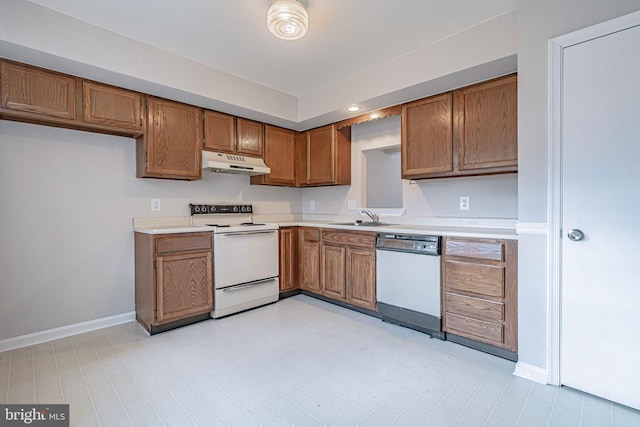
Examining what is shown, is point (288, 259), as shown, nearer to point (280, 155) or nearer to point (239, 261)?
point (239, 261)

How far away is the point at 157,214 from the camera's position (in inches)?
120

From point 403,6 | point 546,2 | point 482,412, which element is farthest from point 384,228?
point 546,2

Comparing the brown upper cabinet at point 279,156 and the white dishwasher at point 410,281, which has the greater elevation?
the brown upper cabinet at point 279,156

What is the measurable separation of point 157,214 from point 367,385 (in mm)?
2516

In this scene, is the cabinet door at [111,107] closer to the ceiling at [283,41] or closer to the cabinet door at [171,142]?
the cabinet door at [171,142]

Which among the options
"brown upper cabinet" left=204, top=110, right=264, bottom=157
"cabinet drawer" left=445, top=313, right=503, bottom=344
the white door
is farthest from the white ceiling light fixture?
"cabinet drawer" left=445, top=313, right=503, bottom=344

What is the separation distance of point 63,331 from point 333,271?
245cm

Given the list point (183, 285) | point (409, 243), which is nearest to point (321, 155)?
point (409, 243)

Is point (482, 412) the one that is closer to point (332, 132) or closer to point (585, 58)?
point (585, 58)

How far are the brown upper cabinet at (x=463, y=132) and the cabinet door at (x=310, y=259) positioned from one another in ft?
4.09

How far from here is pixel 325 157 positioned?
3.77 metres

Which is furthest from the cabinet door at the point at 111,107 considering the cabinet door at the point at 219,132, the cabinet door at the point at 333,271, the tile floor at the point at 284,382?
the cabinet door at the point at 333,271

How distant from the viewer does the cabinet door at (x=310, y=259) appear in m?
3.44

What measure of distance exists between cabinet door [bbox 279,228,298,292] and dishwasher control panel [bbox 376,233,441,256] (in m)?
1.18
